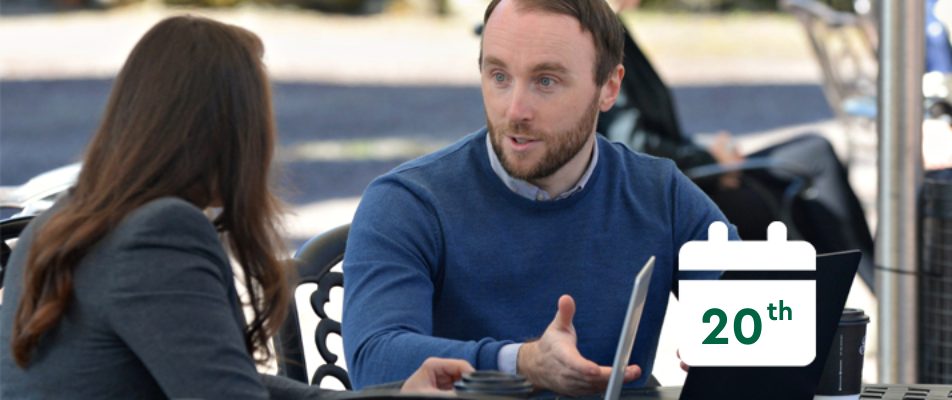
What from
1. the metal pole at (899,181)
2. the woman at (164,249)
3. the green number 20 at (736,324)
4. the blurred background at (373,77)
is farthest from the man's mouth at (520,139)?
the blurred background at (373,77)

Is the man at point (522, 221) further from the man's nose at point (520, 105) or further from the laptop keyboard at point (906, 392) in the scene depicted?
the laptop keyboard at point (906, 392)

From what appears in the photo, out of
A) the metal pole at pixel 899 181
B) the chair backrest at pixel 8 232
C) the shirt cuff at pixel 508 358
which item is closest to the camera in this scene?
the shirt cuff at pixel 508 358

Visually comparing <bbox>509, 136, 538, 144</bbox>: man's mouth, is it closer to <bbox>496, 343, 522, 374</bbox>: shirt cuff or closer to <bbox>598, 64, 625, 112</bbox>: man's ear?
<bbox>598, 64, 625, 112</bbox>: man's ear

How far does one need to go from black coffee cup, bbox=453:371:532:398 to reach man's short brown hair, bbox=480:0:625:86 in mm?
939

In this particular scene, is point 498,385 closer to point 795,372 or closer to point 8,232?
point 795,372

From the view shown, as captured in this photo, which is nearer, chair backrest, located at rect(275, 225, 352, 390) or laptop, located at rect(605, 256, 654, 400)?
laptop, located at rect(605, 256, 654, 400)

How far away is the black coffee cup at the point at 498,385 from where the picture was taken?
1.92 m

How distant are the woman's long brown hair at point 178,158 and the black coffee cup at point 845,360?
2.63ft

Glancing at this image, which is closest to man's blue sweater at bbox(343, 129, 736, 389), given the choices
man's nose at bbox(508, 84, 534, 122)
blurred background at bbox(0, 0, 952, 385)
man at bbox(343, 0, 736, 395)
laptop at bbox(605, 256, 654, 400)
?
man at bbox(343, 0, 736, 395)

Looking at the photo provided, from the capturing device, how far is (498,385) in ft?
6.28

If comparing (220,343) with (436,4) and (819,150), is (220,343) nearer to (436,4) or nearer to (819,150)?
(819,150)

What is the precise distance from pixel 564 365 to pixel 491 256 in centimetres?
49

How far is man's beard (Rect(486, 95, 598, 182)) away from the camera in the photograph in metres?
2.68

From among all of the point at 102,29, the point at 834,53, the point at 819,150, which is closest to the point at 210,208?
the point at 819,150
